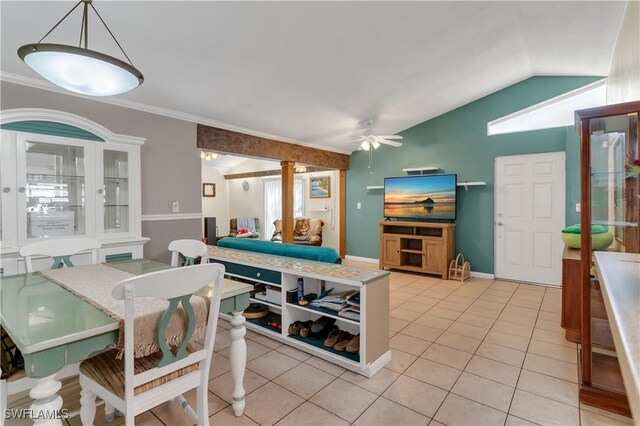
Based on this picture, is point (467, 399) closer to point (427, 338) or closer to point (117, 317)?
point (427, 338)

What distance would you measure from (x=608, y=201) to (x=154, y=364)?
3004 mm

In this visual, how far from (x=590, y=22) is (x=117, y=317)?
459cm

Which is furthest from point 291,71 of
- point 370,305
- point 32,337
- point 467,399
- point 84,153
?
point 467,399

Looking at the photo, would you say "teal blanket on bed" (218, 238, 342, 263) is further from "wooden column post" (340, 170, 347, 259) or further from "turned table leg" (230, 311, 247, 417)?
"wooden column post" (340, 170, 347, 259)

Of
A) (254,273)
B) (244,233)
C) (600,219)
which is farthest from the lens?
(244,233)

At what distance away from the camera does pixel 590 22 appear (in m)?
3.05

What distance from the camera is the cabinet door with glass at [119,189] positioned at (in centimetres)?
302

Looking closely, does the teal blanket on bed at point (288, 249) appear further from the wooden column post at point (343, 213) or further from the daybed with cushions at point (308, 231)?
the wooden column post at point (343, 213)

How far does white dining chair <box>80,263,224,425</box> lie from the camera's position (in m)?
1.21

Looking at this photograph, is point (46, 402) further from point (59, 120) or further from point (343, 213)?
point (343, 213)

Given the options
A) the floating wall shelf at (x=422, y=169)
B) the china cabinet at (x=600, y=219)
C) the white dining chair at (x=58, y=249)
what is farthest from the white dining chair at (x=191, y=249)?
the floating wall shelf at (x=422, y=169)

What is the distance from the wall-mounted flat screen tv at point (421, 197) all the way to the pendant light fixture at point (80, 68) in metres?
4.73

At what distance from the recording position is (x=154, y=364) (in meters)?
1.43

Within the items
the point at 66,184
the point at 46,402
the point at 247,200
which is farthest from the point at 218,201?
the point at 46,402
